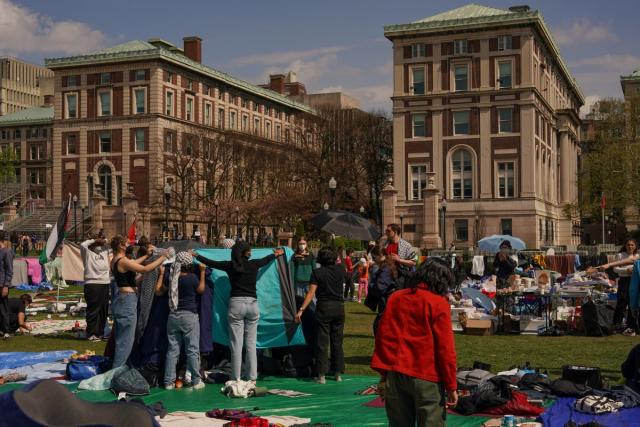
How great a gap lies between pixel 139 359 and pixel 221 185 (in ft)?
209

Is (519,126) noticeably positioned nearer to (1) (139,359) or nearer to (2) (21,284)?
(2) (21,284)

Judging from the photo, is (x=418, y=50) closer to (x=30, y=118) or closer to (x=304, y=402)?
(x=304, y=402)

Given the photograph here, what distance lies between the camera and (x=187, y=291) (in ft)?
37.9

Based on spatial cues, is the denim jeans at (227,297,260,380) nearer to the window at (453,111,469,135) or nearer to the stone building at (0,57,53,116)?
the window at (453,111,469,135)

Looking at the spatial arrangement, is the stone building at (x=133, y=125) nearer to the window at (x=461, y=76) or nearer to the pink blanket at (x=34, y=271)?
the window at (x=461, y=76)

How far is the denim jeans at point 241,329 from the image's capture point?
1136cm

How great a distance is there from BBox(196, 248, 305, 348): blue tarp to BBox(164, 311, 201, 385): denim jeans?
0.78 m

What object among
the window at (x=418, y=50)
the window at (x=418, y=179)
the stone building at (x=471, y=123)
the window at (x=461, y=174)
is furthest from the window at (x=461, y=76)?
the window at (x=418, y=179)

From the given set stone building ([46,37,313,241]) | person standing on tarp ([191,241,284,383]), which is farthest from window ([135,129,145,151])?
person standing on tarp ([191,241,284,383])

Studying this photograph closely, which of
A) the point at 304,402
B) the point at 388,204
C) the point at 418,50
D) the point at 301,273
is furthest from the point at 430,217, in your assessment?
the point at 304,402

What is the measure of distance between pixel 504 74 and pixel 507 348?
176 ft

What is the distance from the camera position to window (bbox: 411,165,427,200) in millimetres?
67938

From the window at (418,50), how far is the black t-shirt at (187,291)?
194ft

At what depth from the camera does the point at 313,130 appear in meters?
79.9
